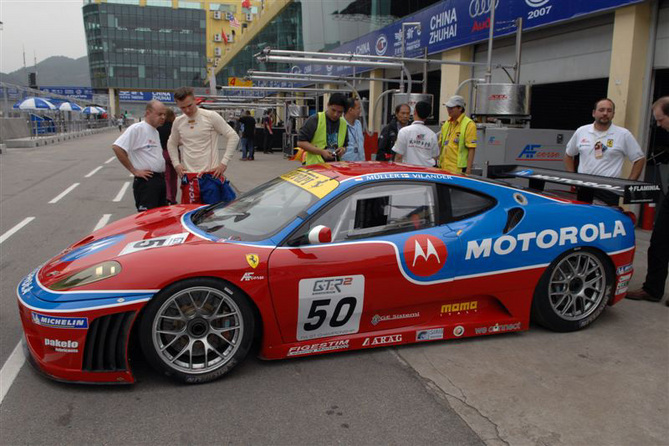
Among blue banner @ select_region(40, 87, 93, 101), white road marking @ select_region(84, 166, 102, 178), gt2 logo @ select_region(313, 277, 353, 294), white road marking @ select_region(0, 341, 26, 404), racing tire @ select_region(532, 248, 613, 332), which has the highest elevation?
blue banner @ select_region(40, 87, 93, 101)

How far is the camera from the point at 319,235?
10.8 feet

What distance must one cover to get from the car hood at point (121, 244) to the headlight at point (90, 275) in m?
0.04

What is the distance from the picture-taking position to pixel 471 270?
380cm

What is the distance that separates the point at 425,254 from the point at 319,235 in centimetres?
80

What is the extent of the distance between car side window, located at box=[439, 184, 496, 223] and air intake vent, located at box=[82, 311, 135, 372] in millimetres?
2147

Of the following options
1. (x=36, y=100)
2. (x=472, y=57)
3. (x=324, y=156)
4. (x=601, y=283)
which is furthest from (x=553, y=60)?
(x=36, y=100)

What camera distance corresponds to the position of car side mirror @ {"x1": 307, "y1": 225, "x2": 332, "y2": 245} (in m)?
3.29

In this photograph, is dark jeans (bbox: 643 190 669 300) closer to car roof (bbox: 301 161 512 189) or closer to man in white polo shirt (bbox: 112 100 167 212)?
car roof (bbox: 301 161 512 189)

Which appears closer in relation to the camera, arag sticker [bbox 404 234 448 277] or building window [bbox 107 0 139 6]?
arag sticker [bbox 404 234 448 277]

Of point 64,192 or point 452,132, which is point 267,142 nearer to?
point 64,192

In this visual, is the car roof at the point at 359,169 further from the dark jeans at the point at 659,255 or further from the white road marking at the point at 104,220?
the white road marking at the point at 104,220

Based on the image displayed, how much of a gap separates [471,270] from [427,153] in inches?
122

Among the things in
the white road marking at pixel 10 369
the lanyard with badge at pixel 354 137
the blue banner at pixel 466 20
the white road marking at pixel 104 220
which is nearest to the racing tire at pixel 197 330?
the white road marking at pixel 10 369

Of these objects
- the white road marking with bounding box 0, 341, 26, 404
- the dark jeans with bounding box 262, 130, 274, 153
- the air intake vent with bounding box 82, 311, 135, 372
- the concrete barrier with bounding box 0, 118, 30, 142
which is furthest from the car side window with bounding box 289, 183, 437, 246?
the concrete barrier with bounding box 0, 118, 30, 142
